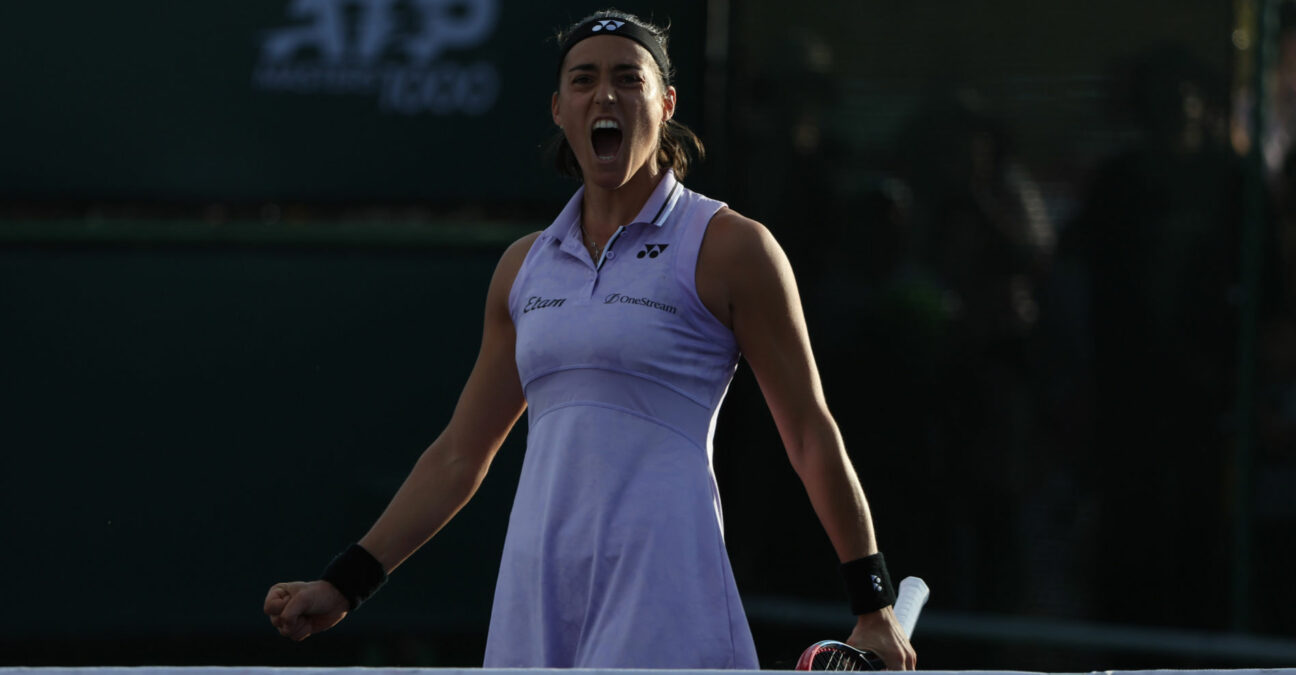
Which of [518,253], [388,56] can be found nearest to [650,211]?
[518,253]

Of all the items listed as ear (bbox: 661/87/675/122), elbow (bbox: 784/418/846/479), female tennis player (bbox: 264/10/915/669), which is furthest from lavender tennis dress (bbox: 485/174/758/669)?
ear (bbox: 661/87/675/122)

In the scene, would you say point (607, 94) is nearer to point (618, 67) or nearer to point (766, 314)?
point (618, 67)

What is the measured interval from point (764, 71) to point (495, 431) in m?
3.08

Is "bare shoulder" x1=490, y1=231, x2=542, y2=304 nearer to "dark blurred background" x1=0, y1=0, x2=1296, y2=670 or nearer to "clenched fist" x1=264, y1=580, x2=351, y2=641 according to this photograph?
"clenched fist" x1=264, y1=580, x2=351, y2=641

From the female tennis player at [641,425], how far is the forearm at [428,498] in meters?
0.22

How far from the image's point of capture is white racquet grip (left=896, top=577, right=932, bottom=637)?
3.09 meters

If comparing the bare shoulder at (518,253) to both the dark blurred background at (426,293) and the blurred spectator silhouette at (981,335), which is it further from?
the blurred spectator silhouette at (981,335)

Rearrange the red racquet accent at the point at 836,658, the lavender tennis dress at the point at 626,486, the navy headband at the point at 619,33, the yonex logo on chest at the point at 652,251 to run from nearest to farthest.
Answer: the red racquet accent at the point at 836,658 < the lavender tennis dress at the point at 626,486 < the yonex logo on chest at the point at 652,251 < the navy headband at the point at 619,33

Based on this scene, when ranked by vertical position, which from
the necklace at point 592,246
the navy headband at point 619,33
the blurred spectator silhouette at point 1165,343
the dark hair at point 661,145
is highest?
the navy headband at point 619,33

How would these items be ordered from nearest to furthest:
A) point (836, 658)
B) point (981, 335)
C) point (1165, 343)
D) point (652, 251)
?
point (836, 658) < point (652, 251) < point (1165, 343) < point (981, 335)

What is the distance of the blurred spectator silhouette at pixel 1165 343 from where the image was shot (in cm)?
592

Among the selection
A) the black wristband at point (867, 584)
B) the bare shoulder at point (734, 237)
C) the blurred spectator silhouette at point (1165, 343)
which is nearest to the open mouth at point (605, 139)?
the bare shoulder at point (734, 237)

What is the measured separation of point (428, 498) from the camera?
3.30 m

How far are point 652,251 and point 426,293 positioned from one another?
123 inches
